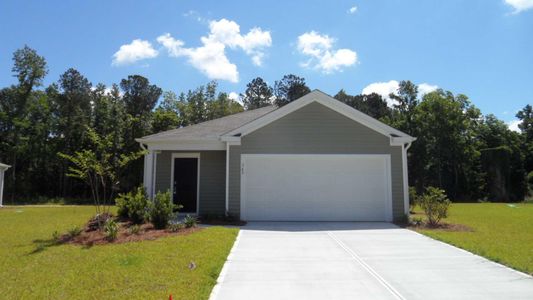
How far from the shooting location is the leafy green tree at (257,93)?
175 ft

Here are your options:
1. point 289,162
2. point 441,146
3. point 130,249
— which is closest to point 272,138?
point 289,162

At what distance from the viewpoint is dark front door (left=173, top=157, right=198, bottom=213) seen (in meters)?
13.7

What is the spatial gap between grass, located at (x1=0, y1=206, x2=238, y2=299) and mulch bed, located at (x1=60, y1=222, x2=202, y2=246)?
37 centimetres

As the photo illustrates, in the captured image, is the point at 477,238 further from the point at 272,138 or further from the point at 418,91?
the point at 418,91

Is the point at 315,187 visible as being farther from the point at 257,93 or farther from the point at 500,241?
the point at 257,93

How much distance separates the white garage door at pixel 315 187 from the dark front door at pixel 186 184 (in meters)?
2.31

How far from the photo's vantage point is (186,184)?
1373 centimetres

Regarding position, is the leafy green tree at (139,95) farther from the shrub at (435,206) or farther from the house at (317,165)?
the shrub at (435,206)

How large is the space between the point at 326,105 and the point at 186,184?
576 cm

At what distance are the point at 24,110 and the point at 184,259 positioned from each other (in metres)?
37.8

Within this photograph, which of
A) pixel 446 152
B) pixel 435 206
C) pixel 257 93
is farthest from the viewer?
pixel 257 93

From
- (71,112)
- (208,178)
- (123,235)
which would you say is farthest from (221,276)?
(71,112)

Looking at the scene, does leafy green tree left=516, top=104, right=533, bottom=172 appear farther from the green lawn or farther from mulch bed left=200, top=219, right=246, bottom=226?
mulch bed left=200, top=219, right=246, bottom=226

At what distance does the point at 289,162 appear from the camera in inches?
495
